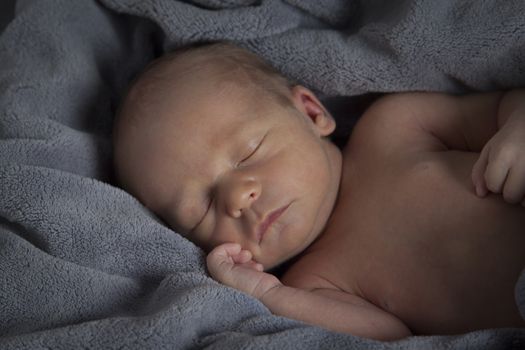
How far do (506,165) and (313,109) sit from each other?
43cm

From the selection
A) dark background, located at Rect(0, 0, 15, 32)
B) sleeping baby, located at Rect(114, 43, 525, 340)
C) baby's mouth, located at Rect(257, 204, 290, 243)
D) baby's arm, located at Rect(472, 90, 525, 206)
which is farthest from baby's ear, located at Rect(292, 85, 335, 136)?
dark background, located at Rect(0, 0, 15, 32)

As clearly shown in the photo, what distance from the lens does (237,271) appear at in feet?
3.78

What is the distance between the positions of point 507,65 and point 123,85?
81 centimetres

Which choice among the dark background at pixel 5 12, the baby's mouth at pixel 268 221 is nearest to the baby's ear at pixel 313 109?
the baby's mouth at pixel 268 221

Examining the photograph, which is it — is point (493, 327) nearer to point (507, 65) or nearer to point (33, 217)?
point (507, 65)

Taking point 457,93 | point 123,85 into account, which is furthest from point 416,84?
point 123,85

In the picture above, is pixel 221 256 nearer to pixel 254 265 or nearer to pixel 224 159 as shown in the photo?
pixel 254 265

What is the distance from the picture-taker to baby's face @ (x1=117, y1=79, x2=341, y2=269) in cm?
119

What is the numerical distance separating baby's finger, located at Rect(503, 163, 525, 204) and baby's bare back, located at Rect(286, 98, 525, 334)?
0.09ft

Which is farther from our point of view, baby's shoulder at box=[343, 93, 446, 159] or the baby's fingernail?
baby's shoulder at box=[343, 93, 446, 159]

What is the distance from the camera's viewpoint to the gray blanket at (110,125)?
3.21 feet

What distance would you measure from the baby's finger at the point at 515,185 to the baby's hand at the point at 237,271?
406 mm

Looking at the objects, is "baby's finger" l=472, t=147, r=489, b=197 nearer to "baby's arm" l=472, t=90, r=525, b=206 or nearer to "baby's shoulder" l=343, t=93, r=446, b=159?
"baby's arm" l=472, t=90, r=525, b=206

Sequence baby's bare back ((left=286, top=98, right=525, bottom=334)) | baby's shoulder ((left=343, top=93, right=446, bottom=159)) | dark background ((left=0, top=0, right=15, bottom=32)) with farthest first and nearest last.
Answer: dark background ((left=0, top=0, right=15, bottom=32)), baby's shoulder ((left=343, top=93, right=446, bottom=159)), baby's bare back ((left=286, top=98, right=525, bottom=334))
